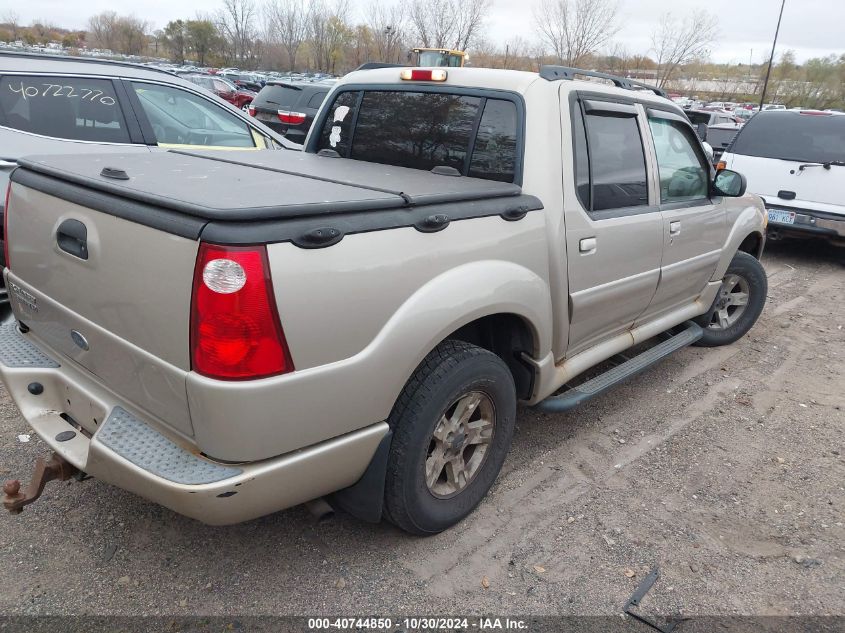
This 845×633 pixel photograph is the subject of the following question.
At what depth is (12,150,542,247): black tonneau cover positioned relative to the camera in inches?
77.4

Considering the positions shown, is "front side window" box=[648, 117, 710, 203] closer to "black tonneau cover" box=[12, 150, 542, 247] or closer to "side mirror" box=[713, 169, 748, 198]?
"side mirror" box=[713, 169, 748, 198]

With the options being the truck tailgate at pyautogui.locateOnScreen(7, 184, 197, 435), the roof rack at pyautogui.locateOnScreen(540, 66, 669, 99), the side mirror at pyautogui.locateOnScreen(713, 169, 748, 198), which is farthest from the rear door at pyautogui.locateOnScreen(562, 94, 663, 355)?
the truck tailgate at pyautogui.locateOnScreen(7, 184, 197, 435)

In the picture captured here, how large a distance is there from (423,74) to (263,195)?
1.60 m

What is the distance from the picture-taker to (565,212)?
2998 millimetres

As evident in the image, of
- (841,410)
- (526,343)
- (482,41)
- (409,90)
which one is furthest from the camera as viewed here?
(482,41)

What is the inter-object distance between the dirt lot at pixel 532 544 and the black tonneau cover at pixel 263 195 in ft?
4.64

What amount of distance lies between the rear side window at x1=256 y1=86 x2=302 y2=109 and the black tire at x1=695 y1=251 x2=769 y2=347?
31.5ft

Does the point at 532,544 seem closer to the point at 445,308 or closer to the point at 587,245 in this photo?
the point at 445,308

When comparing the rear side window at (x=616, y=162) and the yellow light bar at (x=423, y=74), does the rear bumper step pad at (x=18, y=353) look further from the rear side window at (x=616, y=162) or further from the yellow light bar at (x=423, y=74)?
the rear side window at (x=616, y=162)

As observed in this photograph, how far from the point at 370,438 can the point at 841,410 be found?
3663 mm

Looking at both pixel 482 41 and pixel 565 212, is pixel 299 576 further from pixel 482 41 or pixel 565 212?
pixel 482 41

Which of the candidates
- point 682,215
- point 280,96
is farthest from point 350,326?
point 280,96

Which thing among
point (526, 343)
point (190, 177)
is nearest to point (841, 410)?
point (526, 343)

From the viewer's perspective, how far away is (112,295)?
2.19 meters
